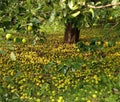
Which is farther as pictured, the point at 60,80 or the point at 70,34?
the point at 70,34

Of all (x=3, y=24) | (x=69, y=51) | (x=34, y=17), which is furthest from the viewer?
(x=69, y=51)

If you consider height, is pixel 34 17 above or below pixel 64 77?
above

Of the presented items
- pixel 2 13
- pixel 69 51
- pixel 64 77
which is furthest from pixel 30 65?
pixel 2 13

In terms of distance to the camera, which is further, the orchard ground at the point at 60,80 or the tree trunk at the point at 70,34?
the tree trunk at the point at 70,34

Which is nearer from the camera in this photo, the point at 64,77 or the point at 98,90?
the point at 98,90

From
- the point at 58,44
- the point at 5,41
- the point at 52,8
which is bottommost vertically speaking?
the point at 58,44

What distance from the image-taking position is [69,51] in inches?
488

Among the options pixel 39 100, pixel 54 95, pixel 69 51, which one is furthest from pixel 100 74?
pixel 69 51

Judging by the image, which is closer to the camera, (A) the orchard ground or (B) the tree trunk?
A: (A) the orchard ground

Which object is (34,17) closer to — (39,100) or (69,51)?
(39,100)

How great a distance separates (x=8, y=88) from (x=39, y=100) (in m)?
1.27

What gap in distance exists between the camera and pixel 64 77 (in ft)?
27.9

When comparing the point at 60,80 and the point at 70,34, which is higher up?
the point at 70,34

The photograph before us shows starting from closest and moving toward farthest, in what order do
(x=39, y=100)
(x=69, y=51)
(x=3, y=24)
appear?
(x=3, y=24) → (x=39, y=100) → (x=69, y=51)
